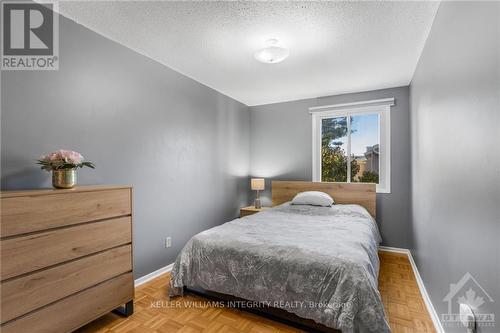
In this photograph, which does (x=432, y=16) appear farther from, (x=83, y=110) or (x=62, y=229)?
(x=62, y=229)

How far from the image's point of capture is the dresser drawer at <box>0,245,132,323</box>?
1336 millimetres

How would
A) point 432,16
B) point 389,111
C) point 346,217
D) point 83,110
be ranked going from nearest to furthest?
point 432,16 → point 83,110 → point 346,217 → point 389,111

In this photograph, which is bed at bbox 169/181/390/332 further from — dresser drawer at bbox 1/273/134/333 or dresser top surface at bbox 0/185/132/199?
dresser top surface at bbox 0/185/132/199

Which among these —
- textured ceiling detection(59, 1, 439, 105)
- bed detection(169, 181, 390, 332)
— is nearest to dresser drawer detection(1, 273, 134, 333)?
bed detection(169, 181, 390, 332)

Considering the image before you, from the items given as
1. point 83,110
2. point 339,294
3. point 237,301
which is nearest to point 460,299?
point 339,294

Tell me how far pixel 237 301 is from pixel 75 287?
4.09 feet

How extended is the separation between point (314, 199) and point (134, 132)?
96.5 inches

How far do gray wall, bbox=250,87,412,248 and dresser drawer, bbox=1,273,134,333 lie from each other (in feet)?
9.63

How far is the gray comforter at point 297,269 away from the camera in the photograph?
156 cm

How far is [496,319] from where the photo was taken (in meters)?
0.95

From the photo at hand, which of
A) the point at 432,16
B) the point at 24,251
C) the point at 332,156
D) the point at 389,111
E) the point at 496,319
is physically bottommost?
the point at 496,319

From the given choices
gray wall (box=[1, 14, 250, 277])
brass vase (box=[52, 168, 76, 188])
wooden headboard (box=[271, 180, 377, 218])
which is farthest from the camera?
wooden headboard (box=[271, 180, 377, 218])

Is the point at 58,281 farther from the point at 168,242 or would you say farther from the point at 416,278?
the point at 416,278

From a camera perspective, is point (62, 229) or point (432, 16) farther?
point (432, 16)
